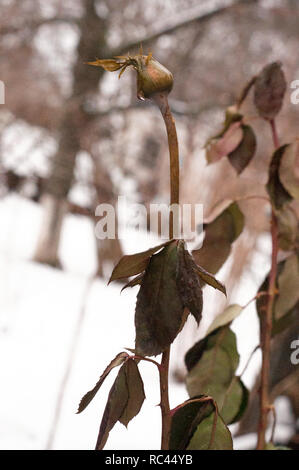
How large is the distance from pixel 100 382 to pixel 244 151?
303 millimetres

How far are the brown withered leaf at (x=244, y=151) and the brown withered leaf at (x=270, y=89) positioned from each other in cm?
2

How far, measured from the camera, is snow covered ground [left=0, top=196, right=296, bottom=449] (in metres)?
0.77

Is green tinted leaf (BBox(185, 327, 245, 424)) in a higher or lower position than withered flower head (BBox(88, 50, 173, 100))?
lower

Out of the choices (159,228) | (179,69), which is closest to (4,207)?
(179,69)

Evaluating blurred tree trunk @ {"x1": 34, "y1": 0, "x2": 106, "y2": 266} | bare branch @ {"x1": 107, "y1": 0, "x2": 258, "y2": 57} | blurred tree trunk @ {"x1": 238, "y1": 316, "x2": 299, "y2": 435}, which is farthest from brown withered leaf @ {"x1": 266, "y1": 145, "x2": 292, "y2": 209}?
bare branch @ {"x1": 107, "y1": 0, "x2": 258, "y2": 57}

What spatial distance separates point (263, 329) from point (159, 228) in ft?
1.62

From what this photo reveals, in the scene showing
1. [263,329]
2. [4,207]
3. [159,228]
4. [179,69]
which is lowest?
[263,329]

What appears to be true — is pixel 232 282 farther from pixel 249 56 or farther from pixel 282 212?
pixel 249 56

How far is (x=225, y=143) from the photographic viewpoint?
1.72 ft

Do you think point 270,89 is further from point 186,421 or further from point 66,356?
point 66,356

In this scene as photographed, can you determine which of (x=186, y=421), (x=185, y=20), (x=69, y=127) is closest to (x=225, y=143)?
(x=186, y=421)

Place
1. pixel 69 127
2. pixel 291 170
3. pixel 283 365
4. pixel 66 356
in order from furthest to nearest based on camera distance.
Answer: pixel 69 127, pixel 66 356, pixel 283 365, pixel 291 170

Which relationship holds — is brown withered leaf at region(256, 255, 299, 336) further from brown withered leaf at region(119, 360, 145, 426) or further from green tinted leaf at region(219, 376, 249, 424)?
brown withered leaf at region(119, 360, 145, 426)
